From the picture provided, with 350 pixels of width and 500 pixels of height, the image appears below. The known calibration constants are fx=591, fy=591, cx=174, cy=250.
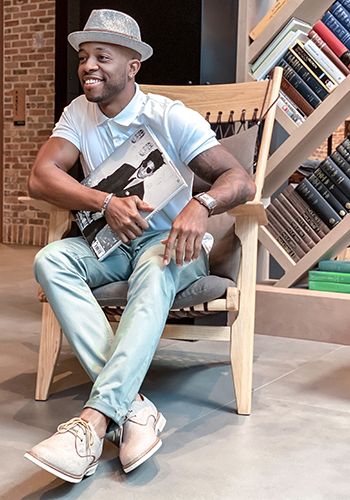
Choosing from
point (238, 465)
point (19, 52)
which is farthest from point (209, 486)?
point (19, 52)

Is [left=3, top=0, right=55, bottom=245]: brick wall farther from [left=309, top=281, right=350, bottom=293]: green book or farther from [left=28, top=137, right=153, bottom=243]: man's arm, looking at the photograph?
[left=28, top=137, right=153, bottom=243]: man's arm

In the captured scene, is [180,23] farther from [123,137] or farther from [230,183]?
[230,183]

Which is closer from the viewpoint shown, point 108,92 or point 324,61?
point 108,92

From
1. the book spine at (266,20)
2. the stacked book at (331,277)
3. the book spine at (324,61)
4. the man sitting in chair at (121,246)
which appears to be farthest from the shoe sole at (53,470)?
the book spine at (266,20)

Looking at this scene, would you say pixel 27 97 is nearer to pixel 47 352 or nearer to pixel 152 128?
pixel 152 128

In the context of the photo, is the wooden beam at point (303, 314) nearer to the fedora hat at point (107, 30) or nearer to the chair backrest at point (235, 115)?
the chair backrest at point (235, 115)

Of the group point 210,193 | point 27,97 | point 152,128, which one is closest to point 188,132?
point 152,128

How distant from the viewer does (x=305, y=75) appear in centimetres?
270

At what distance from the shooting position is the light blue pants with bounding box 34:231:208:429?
4.52 feet

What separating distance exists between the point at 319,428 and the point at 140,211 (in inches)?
31.3

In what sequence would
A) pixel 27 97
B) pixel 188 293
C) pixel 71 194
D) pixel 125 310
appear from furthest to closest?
pixel 27 97, pixel 71 194, pixel 188 293, pixel 125 310

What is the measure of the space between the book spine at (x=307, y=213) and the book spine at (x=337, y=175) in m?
0.17

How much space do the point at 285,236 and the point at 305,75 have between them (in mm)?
744

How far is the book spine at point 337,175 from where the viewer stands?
2.68m
